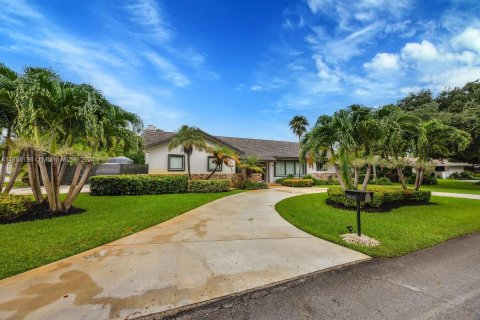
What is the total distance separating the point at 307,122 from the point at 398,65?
19121mm

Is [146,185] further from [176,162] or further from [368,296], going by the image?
[368,296]

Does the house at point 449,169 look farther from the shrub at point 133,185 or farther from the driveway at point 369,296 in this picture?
the driveway at point 369,296

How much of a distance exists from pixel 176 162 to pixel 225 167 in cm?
465

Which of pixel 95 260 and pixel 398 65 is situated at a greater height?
pixel 398 65

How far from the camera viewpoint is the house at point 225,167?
18.9 m

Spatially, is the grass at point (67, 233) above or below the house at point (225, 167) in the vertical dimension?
below

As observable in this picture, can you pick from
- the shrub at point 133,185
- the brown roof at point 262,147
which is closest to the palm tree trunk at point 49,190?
the shrub at point 133,185

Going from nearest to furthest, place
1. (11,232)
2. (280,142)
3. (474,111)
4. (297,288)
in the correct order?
(297,288) → (11,232) → (474,111) → (280,142)

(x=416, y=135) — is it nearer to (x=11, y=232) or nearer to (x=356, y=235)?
(x=356, y=235)

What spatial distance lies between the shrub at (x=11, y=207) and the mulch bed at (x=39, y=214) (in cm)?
12

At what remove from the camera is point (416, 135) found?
11.3 meters

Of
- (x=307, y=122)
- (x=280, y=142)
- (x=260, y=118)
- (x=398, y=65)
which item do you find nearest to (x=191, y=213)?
(x=398, y=65)

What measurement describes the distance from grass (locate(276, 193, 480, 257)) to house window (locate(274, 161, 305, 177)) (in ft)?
48.8

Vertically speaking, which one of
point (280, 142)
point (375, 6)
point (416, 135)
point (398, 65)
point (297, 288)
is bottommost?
point (297, 288)
